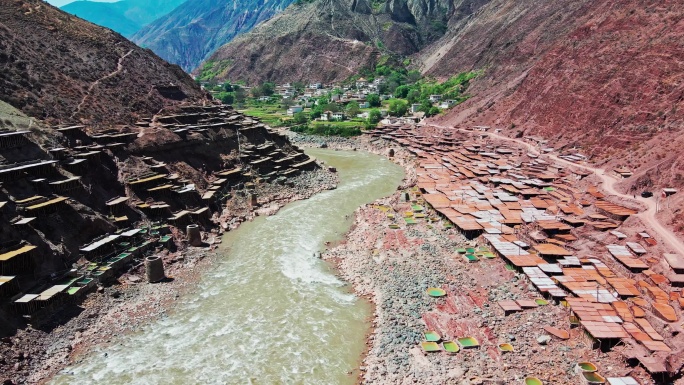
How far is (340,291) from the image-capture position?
27.3 metres

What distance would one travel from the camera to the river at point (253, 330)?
2012 cm

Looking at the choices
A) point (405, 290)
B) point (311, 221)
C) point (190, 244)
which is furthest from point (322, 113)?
point (405, 290)

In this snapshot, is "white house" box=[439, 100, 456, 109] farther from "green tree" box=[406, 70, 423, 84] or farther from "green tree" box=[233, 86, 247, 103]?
"green tree" box=[233, 86, 247, 103]

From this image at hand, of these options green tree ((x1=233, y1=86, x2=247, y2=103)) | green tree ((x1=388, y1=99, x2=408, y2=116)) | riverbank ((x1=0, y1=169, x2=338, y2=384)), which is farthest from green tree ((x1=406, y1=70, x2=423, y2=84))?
riverbank ((x1=0, y1=169, x2=338, y2=384))

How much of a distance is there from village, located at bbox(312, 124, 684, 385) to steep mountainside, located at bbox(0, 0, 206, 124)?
30.6 m

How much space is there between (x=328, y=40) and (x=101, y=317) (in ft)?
491

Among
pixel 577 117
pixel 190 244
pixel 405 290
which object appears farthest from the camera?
pixel 577 117

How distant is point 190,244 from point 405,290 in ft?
55.4

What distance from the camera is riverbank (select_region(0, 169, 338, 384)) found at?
19750 millimetres

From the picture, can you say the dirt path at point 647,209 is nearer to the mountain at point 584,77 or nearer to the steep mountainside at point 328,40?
the mountain at point 584,77

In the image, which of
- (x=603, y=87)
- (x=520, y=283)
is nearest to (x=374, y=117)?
(x=603, y=87)

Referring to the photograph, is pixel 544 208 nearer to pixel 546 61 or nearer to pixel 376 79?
pixel 546 61

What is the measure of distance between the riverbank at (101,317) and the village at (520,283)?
34.6 ft

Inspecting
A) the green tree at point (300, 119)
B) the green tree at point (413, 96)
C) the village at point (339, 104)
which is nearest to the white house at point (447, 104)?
the village at point (339, 104)
